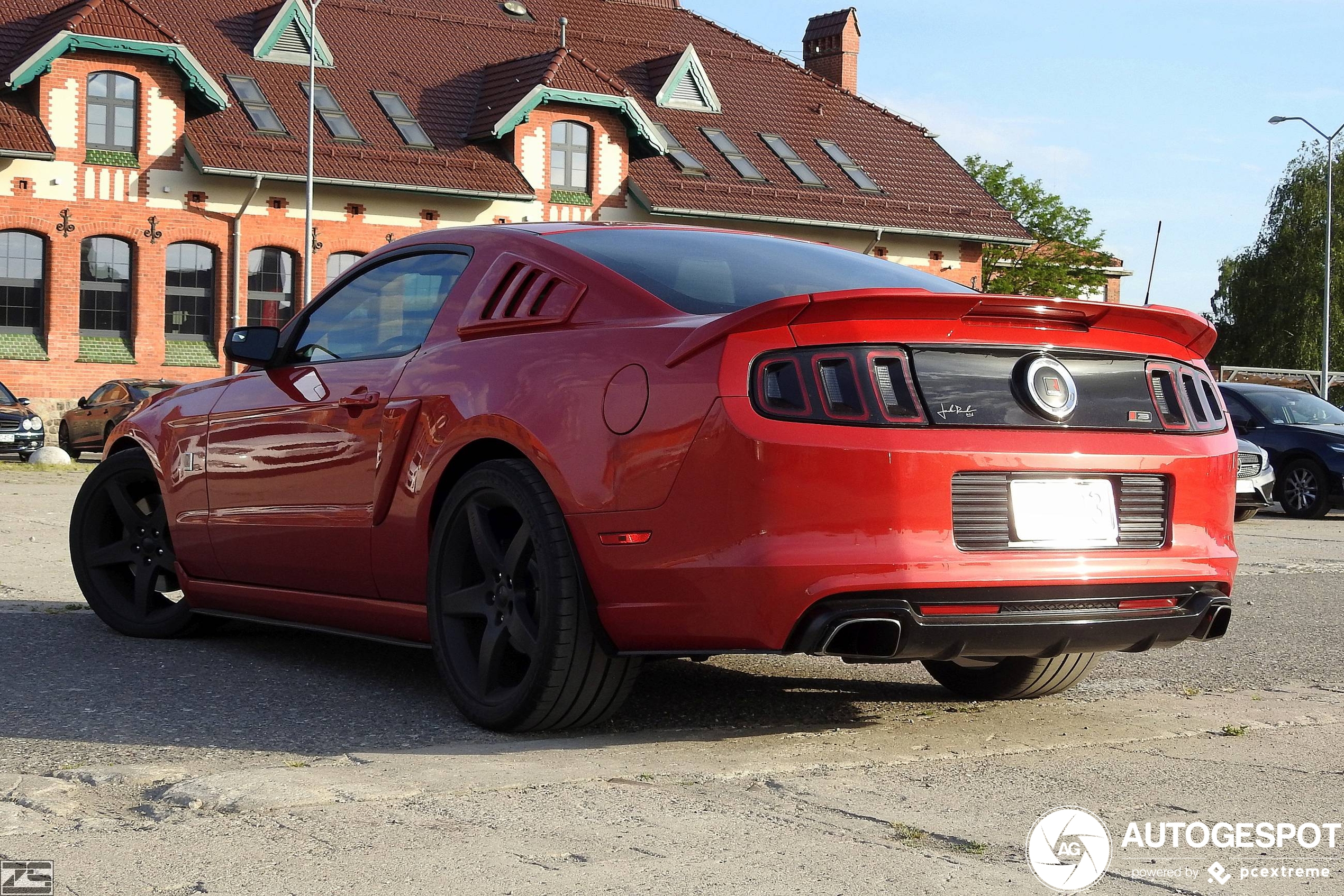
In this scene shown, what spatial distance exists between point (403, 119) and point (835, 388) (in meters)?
34.0

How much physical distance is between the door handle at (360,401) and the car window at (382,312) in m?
0.15

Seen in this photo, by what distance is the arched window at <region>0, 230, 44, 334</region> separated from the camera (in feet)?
109

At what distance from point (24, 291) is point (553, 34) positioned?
15.5 m

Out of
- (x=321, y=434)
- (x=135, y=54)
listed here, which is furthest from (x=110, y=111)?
(x=321, y=434)

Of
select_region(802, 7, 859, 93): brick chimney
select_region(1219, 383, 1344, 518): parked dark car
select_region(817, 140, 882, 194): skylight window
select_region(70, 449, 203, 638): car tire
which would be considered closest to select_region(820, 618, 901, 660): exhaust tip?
select_region(70, 449, 203, 638): car tire

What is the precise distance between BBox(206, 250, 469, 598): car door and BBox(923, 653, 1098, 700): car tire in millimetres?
1983

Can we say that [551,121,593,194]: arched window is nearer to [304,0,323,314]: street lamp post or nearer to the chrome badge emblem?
[304,0,323,314]: street lamp post

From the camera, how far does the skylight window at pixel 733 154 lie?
130 ft

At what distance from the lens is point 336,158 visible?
114ft

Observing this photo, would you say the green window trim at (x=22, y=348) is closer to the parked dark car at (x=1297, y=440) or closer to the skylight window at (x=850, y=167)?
the skylight window at (x=850, y=167)

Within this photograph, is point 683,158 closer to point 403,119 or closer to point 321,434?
point 403,119

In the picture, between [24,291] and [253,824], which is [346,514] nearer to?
[253,824]

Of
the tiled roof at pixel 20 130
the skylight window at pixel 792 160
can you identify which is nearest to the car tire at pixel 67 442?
the tiled roof at pixel 20 130

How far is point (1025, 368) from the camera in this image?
14.7ft
